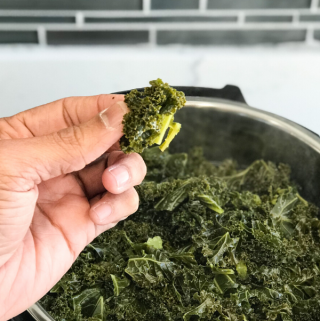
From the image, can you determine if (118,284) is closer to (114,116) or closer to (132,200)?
(132,200)

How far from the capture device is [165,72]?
229 centimetres

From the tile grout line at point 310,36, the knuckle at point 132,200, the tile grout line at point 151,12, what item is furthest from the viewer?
the tile grout line at point 310,36

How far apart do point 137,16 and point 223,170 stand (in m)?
1.03

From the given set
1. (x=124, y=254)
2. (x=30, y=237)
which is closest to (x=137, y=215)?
(x=124, y=254)

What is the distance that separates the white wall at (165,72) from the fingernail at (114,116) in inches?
54.4

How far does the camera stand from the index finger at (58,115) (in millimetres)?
1202

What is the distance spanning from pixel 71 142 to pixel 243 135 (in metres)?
1.17

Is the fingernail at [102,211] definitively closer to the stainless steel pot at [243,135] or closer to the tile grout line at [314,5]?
the stainless steel pot at [243,135]

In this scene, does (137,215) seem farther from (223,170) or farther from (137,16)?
(137,16)

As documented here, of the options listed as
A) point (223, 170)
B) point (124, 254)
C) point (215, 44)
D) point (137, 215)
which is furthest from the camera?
point (215, 44)

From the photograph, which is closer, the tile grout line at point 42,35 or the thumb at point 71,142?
the thumb at point 71,142

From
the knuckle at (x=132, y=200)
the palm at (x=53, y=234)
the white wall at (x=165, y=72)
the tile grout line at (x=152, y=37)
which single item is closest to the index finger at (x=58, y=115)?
the palm at (x=53, y=234)

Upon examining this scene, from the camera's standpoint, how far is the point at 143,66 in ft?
7.37

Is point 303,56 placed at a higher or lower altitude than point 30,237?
higher
